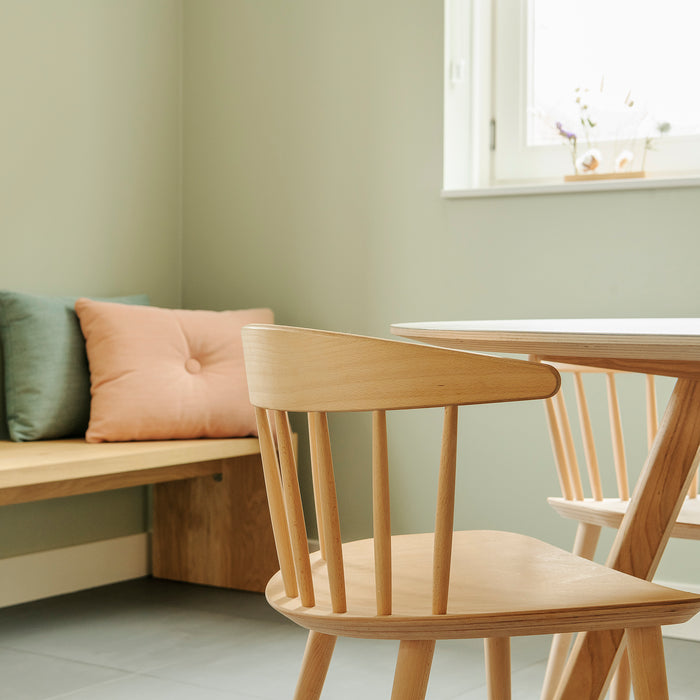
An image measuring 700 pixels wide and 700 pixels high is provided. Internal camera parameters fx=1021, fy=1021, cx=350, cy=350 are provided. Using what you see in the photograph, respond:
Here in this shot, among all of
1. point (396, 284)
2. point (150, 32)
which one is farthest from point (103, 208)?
point (396, 284)

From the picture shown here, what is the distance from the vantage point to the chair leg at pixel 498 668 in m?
1.32

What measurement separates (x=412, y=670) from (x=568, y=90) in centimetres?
227

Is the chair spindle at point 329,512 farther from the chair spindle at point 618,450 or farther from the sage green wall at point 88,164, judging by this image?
the sage green wall at point 88,164

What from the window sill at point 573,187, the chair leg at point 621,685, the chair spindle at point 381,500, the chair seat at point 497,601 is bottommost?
the chair leg at point 621,685

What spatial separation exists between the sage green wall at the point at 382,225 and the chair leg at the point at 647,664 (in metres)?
1.63

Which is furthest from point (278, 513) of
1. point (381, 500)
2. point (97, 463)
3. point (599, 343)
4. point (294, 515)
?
point (97, 463)

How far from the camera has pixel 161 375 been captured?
2.71 m

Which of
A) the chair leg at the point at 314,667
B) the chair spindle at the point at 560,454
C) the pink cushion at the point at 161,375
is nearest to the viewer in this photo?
the chair leg at the point at 314,667

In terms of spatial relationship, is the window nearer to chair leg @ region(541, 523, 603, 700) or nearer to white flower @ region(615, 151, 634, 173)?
white flower @ region(615, 151, 634, 173)

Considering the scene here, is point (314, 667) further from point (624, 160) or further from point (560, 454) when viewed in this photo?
point (624, 160)

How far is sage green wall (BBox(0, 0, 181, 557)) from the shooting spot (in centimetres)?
278

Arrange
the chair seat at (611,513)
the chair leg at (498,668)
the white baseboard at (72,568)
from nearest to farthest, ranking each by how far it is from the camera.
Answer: the chair leg at (498,668)
the chair seat at (611,513)
the white baseboard at (72,568)

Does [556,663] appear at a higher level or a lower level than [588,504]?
lower

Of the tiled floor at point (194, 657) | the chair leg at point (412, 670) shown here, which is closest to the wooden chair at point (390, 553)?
the chair leg at point (412, 670)
